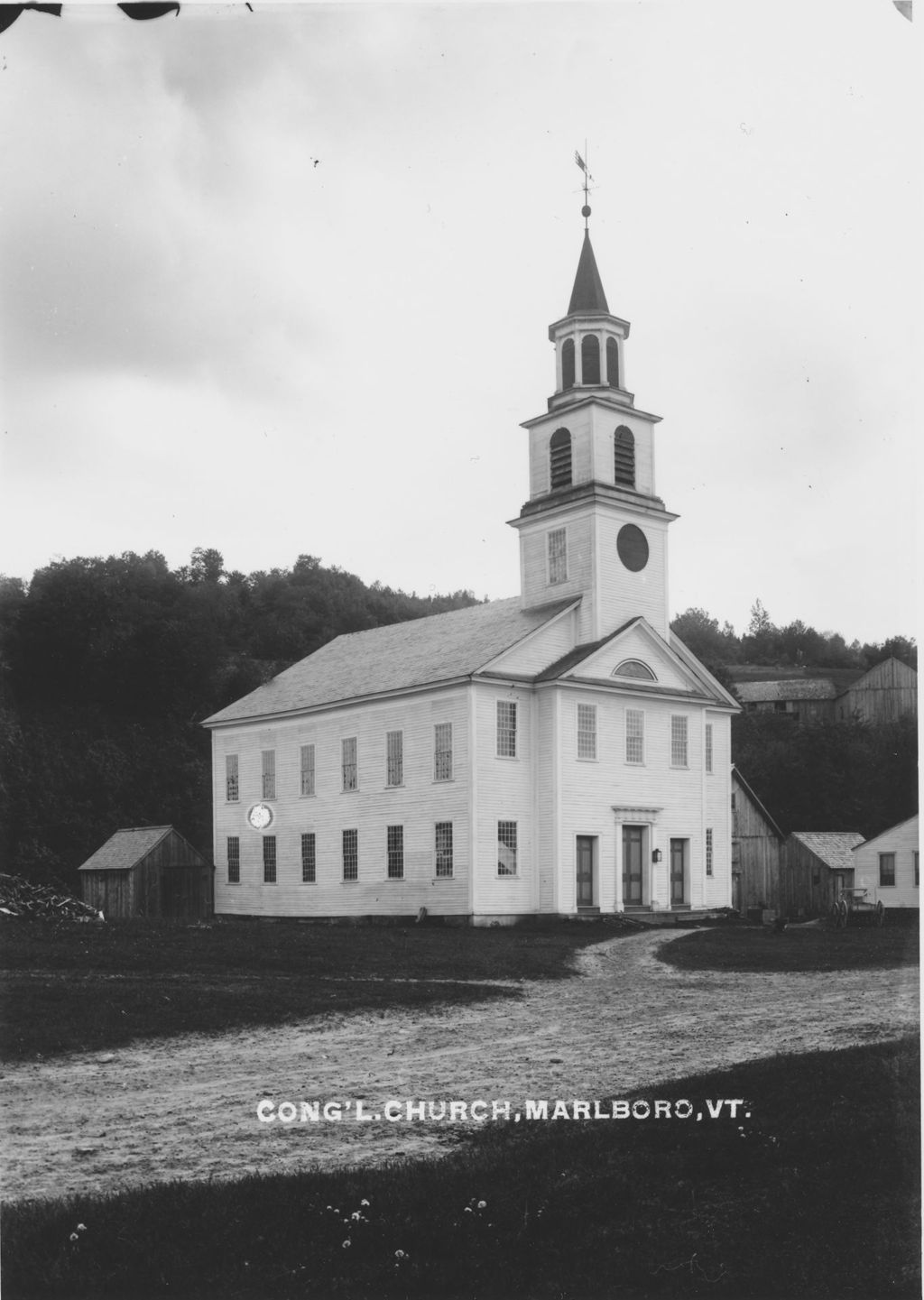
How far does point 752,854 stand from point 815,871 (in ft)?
14.5

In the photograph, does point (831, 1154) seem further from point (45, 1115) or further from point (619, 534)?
point (619, 534)

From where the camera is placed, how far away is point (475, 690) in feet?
113

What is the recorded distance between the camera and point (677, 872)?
3784 centimetres

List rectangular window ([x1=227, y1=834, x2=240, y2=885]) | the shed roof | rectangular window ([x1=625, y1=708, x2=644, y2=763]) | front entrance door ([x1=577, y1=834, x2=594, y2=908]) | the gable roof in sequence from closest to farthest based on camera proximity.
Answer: the shed roof
the gable roof
front entrance door ([x1=577, y1=834, x2=594, y2=908])
rectangular window ([x1=625, y1=708, x2=644, y2=763])
rectangular window ([x1=227, y1=834, x2=240, y2=885])

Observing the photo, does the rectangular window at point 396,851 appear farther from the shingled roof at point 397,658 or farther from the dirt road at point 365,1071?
the dirt road at point 365,1071

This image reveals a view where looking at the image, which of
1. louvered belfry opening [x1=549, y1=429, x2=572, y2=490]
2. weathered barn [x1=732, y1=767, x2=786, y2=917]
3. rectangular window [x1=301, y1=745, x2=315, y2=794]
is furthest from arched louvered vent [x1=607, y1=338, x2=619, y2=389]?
rectangular window [x1=301, y1=745, x2=315, y2=794]

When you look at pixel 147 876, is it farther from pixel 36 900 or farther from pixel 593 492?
pixel 593 492

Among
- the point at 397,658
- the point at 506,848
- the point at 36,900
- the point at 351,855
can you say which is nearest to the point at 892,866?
the point at 506,848

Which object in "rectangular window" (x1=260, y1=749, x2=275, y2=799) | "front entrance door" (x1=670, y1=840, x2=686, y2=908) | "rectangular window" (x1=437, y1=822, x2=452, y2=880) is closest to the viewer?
"rectangular window" (x1=437, y1=822, x2=452, y2=880)

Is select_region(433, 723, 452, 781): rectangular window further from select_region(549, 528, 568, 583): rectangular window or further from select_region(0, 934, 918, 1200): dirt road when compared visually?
select_region(0, 934, 918, 1200): dirt road

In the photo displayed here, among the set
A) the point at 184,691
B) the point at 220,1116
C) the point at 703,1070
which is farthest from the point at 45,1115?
the point at 184,691

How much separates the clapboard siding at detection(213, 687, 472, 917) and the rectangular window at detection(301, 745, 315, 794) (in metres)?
0.18

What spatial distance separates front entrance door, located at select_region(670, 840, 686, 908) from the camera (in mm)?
37656

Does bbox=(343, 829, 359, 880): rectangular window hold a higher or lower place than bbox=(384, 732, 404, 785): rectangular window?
lower
